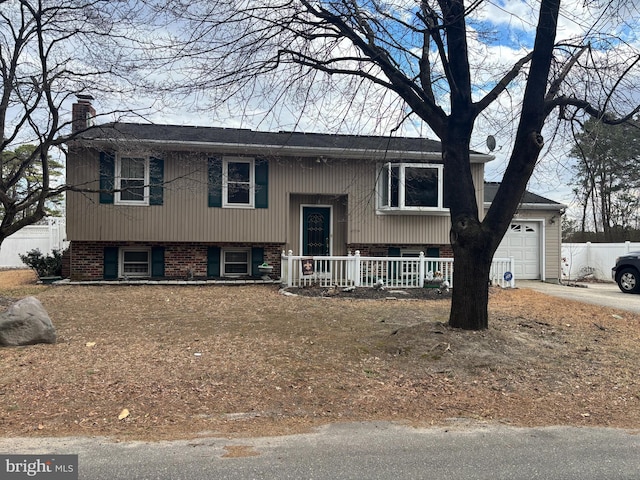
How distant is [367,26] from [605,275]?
16262 mm

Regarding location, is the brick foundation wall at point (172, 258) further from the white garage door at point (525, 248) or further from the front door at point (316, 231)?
the white garage door at point (525, 248)

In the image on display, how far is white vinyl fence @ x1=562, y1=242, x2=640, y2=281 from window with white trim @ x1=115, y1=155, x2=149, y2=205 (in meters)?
15.4

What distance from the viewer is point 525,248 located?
16.2 meters

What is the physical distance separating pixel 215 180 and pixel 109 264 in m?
3.94

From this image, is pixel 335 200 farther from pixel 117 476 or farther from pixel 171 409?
pixel 117 476

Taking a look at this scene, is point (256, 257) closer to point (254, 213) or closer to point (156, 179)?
point (254, 213)

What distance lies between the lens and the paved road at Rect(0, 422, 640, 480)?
3.02m

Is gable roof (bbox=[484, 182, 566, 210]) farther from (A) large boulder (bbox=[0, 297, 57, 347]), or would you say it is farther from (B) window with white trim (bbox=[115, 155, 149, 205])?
(A) large boulder (bbox=[0, 297, 57, 347])

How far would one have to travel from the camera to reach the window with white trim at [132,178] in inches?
504

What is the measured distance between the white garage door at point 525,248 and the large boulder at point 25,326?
46.8 feet

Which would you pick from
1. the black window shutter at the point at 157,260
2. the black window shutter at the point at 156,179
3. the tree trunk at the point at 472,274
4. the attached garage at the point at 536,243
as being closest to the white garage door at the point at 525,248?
the attached garage at the point at 536,243

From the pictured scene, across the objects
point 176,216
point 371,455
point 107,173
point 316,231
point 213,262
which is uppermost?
point 107,173

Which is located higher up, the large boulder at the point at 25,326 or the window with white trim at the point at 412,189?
the window with white trim at the point at 412,189

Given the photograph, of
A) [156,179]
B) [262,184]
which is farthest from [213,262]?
[156,179]
